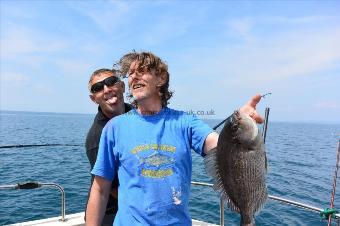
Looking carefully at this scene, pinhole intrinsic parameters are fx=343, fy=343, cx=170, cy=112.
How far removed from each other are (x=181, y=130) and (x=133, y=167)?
1.64ft

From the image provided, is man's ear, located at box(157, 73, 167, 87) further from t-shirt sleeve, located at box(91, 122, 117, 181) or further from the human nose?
the human nose

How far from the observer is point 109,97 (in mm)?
3781

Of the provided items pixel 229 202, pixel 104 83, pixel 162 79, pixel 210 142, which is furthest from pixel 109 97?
pixel 229 202

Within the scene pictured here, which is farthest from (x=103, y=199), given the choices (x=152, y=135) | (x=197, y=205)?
(x=197, y=205)

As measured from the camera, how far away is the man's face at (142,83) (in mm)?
2920

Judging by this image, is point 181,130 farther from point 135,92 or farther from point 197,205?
point 197,205

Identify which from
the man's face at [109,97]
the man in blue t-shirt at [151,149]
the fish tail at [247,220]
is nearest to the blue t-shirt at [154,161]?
the man in blue t-shirt at [151,149]

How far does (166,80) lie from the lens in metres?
3.11

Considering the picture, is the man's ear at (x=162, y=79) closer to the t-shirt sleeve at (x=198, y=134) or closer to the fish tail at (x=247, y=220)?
the t-shirt sleeve at (x=198, y=134)

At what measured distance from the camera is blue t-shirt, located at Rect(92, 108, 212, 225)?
2.72 m

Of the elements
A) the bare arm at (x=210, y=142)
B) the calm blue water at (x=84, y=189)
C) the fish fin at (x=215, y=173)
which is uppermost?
the bare arm at (x=210, y=142)

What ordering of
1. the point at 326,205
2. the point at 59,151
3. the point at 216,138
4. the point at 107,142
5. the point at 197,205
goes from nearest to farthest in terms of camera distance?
the point at 216,138 → the point at 107,142 → the point at 197,205 → the point at 326,205 → the point at 59,151

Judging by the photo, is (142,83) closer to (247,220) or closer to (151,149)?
(151,149)

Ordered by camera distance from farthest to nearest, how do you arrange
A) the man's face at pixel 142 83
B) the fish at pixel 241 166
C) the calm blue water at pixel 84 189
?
the calm blue water at pixel 84 189 < the man's face at pixel 142 83 < the fish at pixel 241 166
